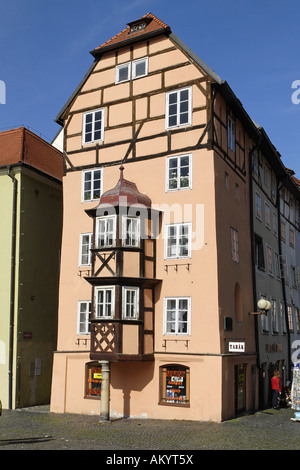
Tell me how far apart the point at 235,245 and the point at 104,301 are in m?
6.13

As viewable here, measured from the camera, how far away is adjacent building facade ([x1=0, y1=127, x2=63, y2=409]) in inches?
938

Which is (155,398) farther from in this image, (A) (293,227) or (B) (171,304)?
(A) (293,227)

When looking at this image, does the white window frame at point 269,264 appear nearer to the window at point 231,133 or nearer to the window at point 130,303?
the window at point 231,133

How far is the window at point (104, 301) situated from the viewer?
67.1 ft

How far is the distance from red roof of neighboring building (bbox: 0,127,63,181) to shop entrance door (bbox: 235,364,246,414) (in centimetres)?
1246

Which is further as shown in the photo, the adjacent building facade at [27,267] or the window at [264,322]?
the window at [264,322]

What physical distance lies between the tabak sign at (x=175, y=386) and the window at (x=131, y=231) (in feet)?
16.2

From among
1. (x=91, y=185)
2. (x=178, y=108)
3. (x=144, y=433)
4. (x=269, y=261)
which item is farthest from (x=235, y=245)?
(x=144, y=433)

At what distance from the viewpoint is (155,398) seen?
20.5 meters

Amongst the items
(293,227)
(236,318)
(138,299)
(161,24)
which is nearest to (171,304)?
(138,299)

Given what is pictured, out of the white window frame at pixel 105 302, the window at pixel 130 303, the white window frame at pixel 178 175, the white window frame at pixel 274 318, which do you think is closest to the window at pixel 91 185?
the white window frame at pixel 178 175

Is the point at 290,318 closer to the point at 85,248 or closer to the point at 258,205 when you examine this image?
the point at 258,205

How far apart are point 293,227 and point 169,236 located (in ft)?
54.7

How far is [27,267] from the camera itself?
81.7 feet
